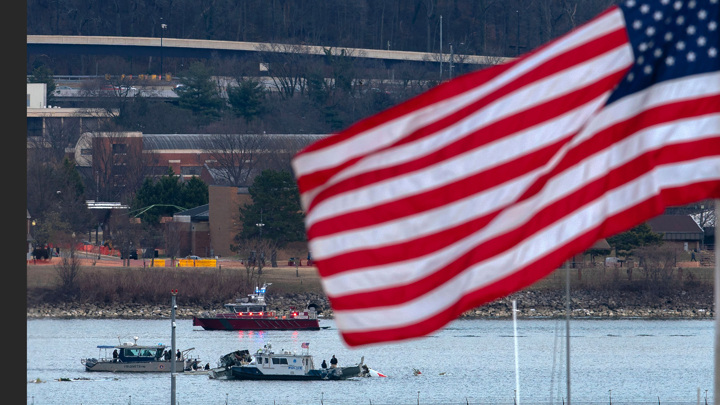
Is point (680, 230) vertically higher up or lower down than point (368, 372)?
higher up

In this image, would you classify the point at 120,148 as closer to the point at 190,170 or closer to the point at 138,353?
the point at 190,170

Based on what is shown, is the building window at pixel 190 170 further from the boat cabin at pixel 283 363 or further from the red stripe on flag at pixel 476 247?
the red stripe on flag at pixel 476 247

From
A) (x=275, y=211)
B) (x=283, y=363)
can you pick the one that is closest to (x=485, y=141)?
(x=283, y=363)

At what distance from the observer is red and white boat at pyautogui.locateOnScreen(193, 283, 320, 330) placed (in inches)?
2876

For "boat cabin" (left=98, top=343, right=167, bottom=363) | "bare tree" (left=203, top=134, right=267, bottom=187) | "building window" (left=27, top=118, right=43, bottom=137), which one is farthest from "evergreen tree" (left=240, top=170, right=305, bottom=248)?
"building window" (left=27, top=118, right=43, bottom=137)

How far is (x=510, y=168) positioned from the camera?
7730 millimetres

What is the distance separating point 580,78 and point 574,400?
142 feet

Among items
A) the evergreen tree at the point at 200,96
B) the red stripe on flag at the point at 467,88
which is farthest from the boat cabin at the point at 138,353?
the evergreen tree at the point at 200,96

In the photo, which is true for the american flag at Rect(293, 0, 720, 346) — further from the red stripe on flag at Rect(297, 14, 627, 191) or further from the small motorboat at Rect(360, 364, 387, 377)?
the small motorboat at Rect(360, 364, 387, 377)

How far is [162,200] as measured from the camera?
90312 mm

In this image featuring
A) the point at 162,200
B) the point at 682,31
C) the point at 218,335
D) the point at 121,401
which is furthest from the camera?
the point at 162,200

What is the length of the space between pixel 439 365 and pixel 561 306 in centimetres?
2252

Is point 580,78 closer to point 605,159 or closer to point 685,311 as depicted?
point 605,159

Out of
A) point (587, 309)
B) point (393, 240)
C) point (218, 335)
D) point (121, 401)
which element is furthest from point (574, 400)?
point (393, 240)
